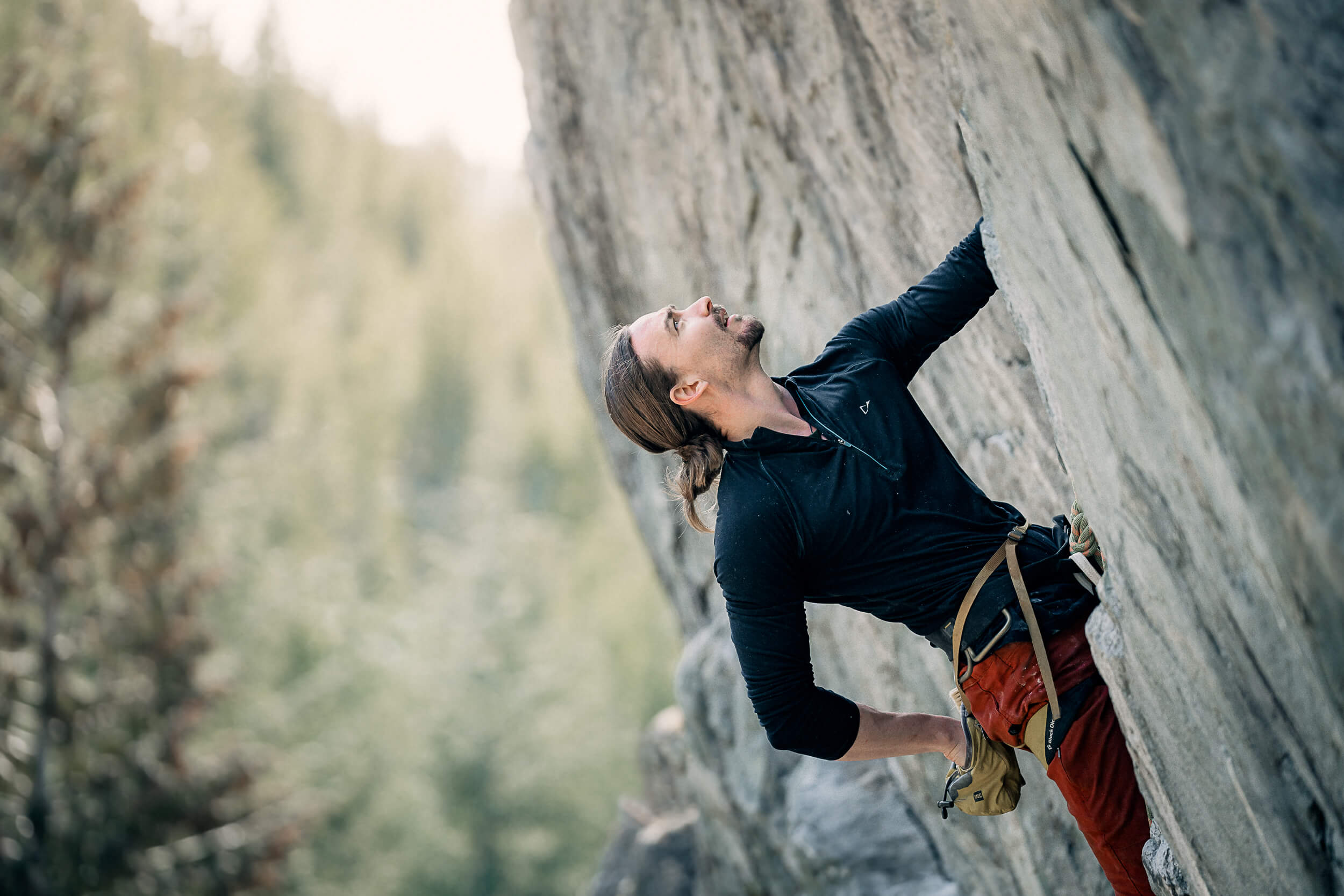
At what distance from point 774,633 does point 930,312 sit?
959mm

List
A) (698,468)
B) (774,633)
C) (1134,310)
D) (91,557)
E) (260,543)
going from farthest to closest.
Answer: (260,543)
(91,557)
(698,468)
(774,633)
(1134,310)

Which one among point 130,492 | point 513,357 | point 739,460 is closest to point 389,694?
point 130,492

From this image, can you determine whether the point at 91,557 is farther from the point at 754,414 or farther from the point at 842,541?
the point at 842,541

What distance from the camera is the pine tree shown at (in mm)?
12453

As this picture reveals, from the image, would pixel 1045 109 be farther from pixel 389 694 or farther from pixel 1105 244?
pixel 389 694

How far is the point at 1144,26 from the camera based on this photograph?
1419 mm

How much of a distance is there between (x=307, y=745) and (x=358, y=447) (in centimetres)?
1682

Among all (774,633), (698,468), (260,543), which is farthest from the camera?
(260,543)

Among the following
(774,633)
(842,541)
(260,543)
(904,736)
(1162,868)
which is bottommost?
(1162,868)

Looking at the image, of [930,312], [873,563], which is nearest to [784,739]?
[873,563]

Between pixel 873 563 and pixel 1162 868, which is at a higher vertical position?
pixel 873 563

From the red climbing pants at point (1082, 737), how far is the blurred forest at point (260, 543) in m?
13.1

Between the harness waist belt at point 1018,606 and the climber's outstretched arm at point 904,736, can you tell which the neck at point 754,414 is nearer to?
the harness waist belt at point 1018,606

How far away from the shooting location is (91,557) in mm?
13336
